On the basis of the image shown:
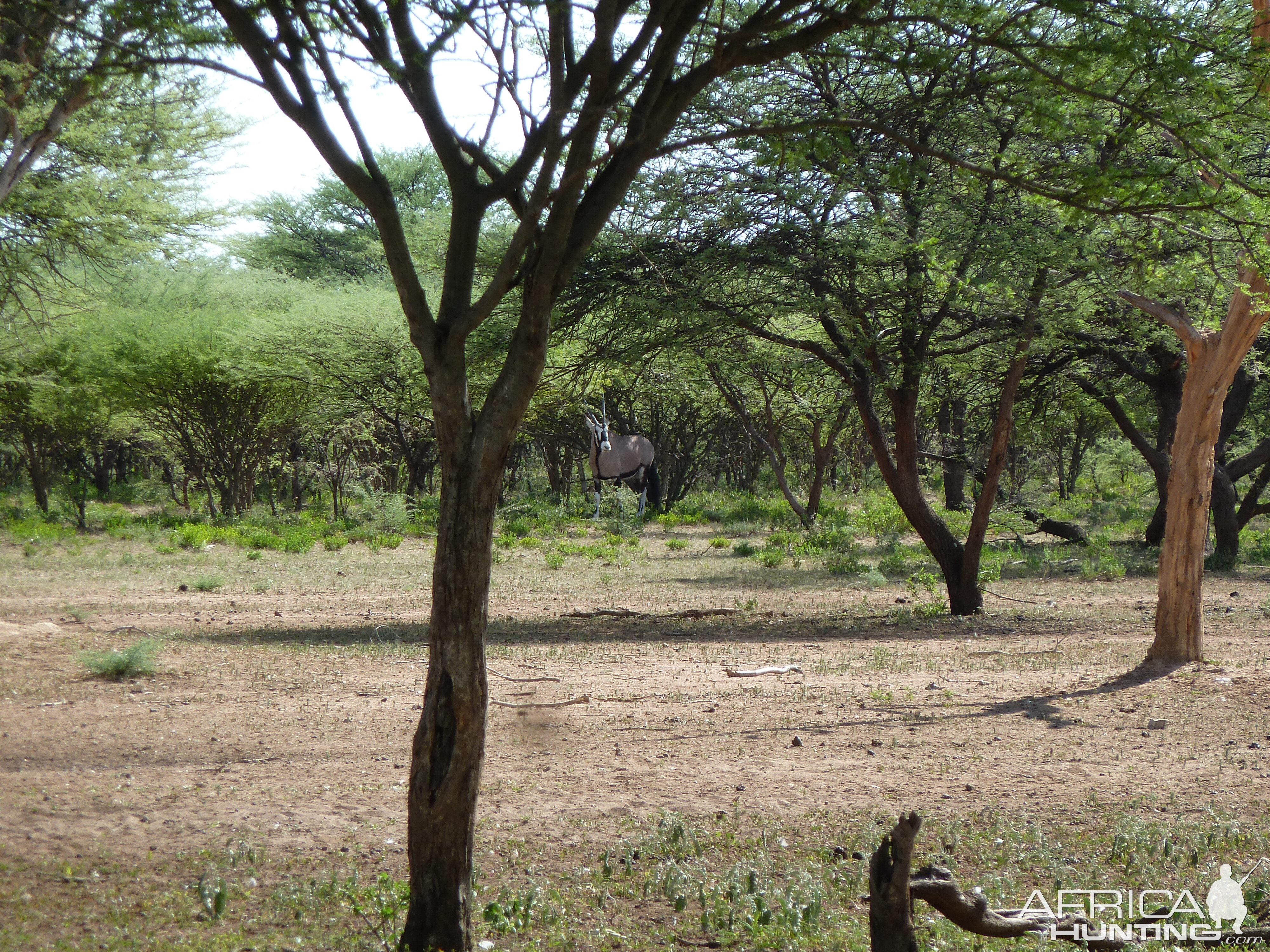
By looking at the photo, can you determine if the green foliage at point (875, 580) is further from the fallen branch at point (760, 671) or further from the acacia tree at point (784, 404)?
the fallen branch at point (760, 671)

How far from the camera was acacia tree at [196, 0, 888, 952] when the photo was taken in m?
3.29

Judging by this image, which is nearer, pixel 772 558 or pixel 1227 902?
pixel 1227 902

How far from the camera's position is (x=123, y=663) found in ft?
23.4

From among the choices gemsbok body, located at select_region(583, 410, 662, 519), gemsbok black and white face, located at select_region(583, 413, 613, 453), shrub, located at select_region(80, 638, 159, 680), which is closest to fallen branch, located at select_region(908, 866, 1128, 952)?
shrub, located at select_region(80, 638, 159, 680)

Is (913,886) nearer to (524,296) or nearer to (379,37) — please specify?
(524,296)

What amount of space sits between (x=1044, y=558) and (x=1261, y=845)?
12764 mm

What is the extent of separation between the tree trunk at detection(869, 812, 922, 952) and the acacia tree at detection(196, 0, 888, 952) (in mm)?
1281

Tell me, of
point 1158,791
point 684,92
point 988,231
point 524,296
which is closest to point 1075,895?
point 1158,791

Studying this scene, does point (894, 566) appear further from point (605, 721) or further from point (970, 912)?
point (970, 912)

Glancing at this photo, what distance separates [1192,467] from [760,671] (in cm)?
365

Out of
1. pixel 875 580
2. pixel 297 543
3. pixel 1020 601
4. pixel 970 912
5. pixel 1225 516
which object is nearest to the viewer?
pixel 970 912

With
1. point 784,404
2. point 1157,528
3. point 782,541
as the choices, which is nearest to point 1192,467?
point 782,541

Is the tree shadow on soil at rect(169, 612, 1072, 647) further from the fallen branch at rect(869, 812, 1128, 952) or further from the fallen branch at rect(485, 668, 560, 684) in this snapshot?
the fallen branch at rect(869, 812, 1128, 952)

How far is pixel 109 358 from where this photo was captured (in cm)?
2330
